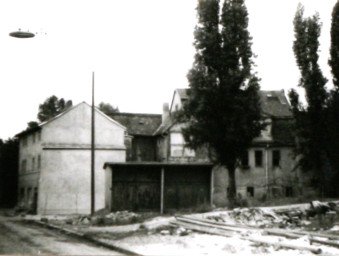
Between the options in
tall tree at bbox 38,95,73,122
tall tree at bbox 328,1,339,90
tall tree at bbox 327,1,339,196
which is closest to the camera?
tall tree at bbox 327,1,339,196

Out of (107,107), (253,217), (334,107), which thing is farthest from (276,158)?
(107,107)

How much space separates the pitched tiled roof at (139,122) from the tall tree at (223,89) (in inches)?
725

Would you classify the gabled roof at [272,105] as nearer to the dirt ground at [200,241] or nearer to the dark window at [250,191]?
the dark window at [250,191]

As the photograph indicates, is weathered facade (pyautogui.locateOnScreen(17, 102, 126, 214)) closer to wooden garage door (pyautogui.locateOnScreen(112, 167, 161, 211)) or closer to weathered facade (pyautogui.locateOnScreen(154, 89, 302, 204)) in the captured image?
weathered facade (pyautogui.locateOnScreen(154, 89, 302, 204))

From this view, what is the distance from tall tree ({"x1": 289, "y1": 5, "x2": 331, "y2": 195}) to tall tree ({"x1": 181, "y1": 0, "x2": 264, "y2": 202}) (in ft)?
19.6

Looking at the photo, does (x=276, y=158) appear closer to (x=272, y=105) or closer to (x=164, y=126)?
(x=272, y=105)

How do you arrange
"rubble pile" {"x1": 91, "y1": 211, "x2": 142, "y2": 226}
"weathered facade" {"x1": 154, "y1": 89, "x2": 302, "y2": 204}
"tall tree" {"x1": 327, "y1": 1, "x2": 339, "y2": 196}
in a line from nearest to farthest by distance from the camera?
1. "rubble pile" {"x1": 91, "y1": 211, "x2": 142, "y2": 226}
2. "tall tree" {"x1": 327, "y1": 1, "x2": 339, "y2": 196}
3. "weathered facade" {"x1": 154, "y1": 89, "x2": 302, "y2": 204}

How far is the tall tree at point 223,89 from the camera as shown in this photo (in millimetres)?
33062

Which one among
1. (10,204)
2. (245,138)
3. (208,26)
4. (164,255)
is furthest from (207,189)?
(10,204)

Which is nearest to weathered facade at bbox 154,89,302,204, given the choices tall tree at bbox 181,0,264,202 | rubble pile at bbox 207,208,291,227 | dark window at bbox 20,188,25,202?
tall tree at bbox 181,0,264,202

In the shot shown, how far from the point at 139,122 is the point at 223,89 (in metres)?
21.9

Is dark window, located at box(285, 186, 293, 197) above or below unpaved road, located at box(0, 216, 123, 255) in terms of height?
above

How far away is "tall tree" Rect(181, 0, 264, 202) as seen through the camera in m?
33.1

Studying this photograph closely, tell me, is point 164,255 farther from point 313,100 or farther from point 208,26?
point 313,100
